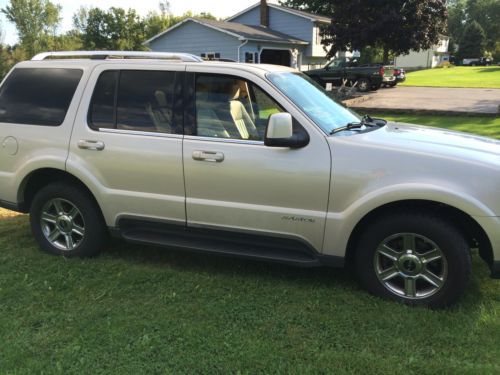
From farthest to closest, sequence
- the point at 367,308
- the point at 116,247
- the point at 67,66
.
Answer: the point at 116,247, the point at 67,66, the point at 367,308

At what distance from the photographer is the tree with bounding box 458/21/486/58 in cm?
7450

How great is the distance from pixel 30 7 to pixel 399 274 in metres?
58.2

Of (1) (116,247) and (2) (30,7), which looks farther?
(2) (30,7)

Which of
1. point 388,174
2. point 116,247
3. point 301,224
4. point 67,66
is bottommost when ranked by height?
point 116,247

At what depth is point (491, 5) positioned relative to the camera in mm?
97812

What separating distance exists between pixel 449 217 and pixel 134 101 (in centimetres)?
284

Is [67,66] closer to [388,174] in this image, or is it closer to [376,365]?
[388,174]

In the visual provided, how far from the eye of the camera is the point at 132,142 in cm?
420

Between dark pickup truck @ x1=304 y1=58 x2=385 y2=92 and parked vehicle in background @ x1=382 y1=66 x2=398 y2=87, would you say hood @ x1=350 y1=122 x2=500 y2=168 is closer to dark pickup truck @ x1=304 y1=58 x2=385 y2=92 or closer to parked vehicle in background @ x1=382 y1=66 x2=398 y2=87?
dark pickup truck @ x1=304 y1=58 x2=385 y2=92

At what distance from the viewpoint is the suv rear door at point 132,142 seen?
4137 millimetres

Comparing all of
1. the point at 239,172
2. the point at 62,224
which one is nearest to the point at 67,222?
the point at 62,224

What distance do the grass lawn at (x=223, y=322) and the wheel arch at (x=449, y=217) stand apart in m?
0.48

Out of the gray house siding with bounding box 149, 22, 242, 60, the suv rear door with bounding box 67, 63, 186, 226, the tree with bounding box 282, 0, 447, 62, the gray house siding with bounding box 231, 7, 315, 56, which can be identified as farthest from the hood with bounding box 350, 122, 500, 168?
the gray house siding with bounding box 231, 7, 315, 56

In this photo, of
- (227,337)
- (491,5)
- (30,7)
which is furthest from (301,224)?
(491,5)
